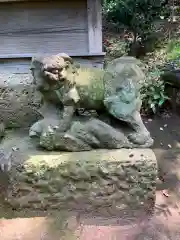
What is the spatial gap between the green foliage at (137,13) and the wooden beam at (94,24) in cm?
238

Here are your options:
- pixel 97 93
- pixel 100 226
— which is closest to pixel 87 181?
pixel 100 226

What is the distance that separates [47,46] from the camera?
3119 millimetres

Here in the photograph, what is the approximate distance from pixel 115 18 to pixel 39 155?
11.8ft

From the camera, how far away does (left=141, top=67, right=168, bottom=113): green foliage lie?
427 centimetres

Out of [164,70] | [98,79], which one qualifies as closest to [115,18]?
[164,70]

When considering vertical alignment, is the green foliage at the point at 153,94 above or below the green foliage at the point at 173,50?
below

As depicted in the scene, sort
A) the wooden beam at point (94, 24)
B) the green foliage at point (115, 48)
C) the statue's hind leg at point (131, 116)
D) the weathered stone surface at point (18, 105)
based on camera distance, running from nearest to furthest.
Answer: the statue's hind leg at point (131, 116) < the weathered stone surface at point (18, 105) < the wooden beam at point (94, 24) < the green foliage at point (115, 48)

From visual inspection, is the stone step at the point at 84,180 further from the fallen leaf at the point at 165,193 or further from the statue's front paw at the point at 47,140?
the fallen leaf at the point at 165,193

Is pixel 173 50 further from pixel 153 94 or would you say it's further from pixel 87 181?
pixel 87 181

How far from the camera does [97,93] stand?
242 centimetres

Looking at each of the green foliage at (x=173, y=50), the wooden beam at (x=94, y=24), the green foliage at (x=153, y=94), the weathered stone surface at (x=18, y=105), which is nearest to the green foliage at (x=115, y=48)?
the green foliage at (x=173, y=50)

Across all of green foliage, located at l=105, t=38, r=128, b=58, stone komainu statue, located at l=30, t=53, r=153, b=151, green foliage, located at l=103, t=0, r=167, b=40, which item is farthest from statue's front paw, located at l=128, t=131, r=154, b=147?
green foliage, located at l=103, t=0, r=167, b=40

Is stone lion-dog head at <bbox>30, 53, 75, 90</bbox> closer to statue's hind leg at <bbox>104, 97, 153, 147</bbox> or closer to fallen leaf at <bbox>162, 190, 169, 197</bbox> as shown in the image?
statue's hind leg at <bbox>104, 97, 153, 147</bbox>

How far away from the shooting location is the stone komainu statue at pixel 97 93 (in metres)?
2.35
